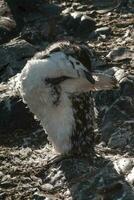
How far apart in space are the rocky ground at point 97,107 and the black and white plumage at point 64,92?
29cm

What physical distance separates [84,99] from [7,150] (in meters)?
1.42

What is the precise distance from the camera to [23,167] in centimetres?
718

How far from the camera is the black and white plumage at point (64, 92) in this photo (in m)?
6.34

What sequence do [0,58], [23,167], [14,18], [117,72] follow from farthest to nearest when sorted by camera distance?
[14,18] < [0,58] < [117,72] < [23,167]

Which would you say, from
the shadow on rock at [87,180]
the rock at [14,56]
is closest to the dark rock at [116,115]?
the shadow on rock at [87,180]

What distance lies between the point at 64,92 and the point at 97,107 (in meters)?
1.64

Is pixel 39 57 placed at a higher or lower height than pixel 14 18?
lower

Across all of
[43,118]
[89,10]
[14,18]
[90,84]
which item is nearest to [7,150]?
[43,118]

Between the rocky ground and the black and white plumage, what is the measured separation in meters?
0.29

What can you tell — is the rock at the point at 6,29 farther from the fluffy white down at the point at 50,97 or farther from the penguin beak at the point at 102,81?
the fluffy white down at the point at 50,97

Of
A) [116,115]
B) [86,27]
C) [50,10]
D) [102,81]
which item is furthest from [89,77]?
[50,10]

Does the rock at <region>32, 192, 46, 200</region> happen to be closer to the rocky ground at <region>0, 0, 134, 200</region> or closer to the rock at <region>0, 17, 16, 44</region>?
the rocky ground at <region>0, 0, 134, 200</region>

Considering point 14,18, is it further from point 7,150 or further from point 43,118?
point 43,118

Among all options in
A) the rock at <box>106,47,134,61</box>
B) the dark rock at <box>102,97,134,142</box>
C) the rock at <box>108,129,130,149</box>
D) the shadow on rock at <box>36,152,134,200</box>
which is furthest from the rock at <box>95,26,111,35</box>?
the shadow on rock at <box>36,152,134,200</box>
